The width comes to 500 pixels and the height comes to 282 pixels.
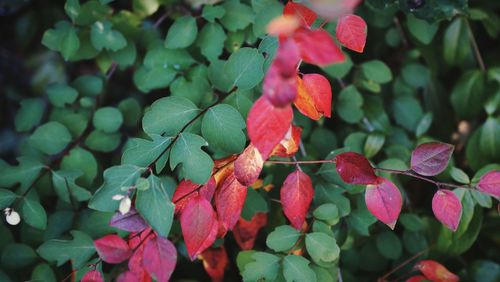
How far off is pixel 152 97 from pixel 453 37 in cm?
101

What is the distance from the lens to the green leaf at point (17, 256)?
1104 millimetres

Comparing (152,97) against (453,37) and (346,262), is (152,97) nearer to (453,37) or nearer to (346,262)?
(346,262)

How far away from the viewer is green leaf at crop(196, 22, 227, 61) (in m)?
1.18

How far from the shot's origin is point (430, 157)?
3.08ft

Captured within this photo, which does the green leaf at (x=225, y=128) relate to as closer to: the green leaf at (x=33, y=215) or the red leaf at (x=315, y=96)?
the red leaf at (x=315, y=96)

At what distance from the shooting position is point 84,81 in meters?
1.34

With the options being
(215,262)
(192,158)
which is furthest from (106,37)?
(215,262)

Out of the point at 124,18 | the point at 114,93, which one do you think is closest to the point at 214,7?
the point at 124,18

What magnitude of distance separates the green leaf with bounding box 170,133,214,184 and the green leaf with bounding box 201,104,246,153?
41 mm

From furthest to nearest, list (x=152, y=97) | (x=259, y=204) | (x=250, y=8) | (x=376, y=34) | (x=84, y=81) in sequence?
(x=152, y=97)
(x=376, y=34)
(x=84, y=81)
(x=250, y=8)
(x=259, y=204)

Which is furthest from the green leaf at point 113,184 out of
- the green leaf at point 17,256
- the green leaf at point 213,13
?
the green leaf at point 213,13

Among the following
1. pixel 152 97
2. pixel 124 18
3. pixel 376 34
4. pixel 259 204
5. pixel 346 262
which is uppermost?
pixel 124 18

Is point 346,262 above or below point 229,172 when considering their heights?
below

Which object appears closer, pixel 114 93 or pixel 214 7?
pixel 214 7
